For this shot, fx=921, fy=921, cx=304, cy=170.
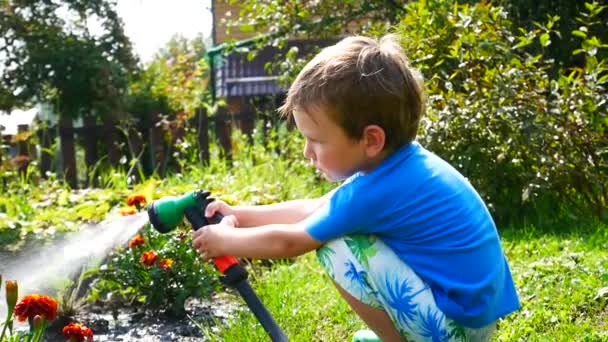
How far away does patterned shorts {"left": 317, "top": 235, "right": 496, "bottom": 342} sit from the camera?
2105mm

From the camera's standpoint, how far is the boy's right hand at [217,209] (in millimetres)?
2227

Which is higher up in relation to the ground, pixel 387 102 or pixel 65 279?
pixel 387 102

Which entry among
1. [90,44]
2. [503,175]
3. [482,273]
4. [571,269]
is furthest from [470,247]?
[90,44]

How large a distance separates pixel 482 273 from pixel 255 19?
436 centimetres

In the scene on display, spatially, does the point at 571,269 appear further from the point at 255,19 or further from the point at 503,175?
the point at 255,19

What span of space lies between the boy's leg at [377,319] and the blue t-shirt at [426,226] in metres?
0.14

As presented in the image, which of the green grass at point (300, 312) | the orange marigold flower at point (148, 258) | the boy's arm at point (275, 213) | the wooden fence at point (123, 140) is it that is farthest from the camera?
the wooden fence at point (123, 140)

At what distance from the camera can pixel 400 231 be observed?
2156 millimetres

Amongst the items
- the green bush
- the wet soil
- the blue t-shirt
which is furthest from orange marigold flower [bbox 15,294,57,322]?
the green bush

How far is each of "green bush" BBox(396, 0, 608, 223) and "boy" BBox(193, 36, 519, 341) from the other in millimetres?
2166

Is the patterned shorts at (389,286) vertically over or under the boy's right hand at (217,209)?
under

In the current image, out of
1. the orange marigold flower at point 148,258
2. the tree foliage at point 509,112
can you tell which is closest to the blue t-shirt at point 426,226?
the orange marigold flower at point 148,258

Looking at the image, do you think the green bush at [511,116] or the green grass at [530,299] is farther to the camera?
the green bush at [511,116]

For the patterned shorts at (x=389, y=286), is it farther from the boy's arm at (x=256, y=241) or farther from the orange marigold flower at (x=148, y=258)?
the orange marigold flower at (x=148, y=258)
